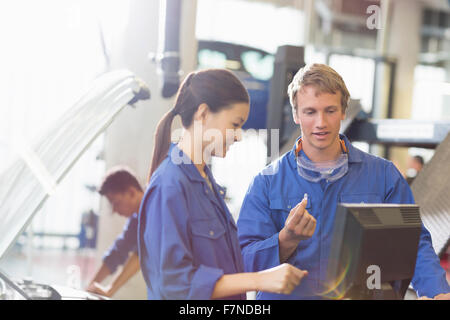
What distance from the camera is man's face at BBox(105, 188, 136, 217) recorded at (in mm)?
2018

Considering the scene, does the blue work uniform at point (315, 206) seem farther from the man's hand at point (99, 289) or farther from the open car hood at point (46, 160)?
the man's hand at point (99, 289)

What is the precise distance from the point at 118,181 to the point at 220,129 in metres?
1.02

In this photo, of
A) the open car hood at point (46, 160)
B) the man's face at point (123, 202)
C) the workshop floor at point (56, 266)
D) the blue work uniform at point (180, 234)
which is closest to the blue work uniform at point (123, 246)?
the man's face at point (123, 202)

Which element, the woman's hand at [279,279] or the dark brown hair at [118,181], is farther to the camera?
the dark brown hair at [118,181]

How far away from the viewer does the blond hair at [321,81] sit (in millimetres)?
1376

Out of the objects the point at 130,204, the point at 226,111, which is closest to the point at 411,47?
the point at 130,204

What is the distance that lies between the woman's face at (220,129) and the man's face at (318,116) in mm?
253

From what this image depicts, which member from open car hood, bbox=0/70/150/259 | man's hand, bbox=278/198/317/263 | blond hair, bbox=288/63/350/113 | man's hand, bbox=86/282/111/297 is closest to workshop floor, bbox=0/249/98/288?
man's hand, bbox=86/282/111/297

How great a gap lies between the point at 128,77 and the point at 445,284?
3.50ft

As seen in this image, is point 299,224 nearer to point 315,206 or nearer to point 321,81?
point 315,206

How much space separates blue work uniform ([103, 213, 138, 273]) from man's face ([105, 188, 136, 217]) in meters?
0.04

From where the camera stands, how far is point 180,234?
113 centimetres

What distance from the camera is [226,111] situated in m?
1.19
